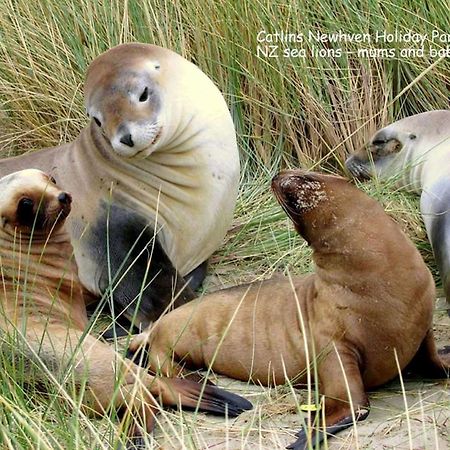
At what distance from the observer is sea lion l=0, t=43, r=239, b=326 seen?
5.47 m

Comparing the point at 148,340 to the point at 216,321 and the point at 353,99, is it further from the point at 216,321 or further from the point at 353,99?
the point at 353,99

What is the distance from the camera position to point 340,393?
13.2 feet

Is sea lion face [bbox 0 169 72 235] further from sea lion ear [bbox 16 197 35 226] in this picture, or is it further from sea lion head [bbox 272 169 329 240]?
sea lion head [bbox 272 169 329 240]

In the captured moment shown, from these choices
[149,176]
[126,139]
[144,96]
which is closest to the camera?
[126,139]

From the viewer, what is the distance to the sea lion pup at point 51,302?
4.25 metres

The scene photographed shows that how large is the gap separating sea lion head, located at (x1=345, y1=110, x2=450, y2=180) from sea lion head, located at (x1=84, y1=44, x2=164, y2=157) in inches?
55.4

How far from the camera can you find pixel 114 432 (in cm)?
346

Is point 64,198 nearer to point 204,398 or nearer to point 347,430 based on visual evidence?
point 204,398

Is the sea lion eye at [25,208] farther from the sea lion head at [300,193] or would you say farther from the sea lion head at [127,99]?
the sea lion head at [300,193]

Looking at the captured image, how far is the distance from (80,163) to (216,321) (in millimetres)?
1525

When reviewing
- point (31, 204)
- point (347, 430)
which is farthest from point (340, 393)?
point (31, 204)

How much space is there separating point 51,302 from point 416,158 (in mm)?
2537

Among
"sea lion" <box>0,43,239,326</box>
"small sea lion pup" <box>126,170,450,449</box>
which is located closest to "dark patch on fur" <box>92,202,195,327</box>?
"sea lion" <box>0,43,239,326</box>

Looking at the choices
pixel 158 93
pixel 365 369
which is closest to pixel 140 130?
pixel 158 93
